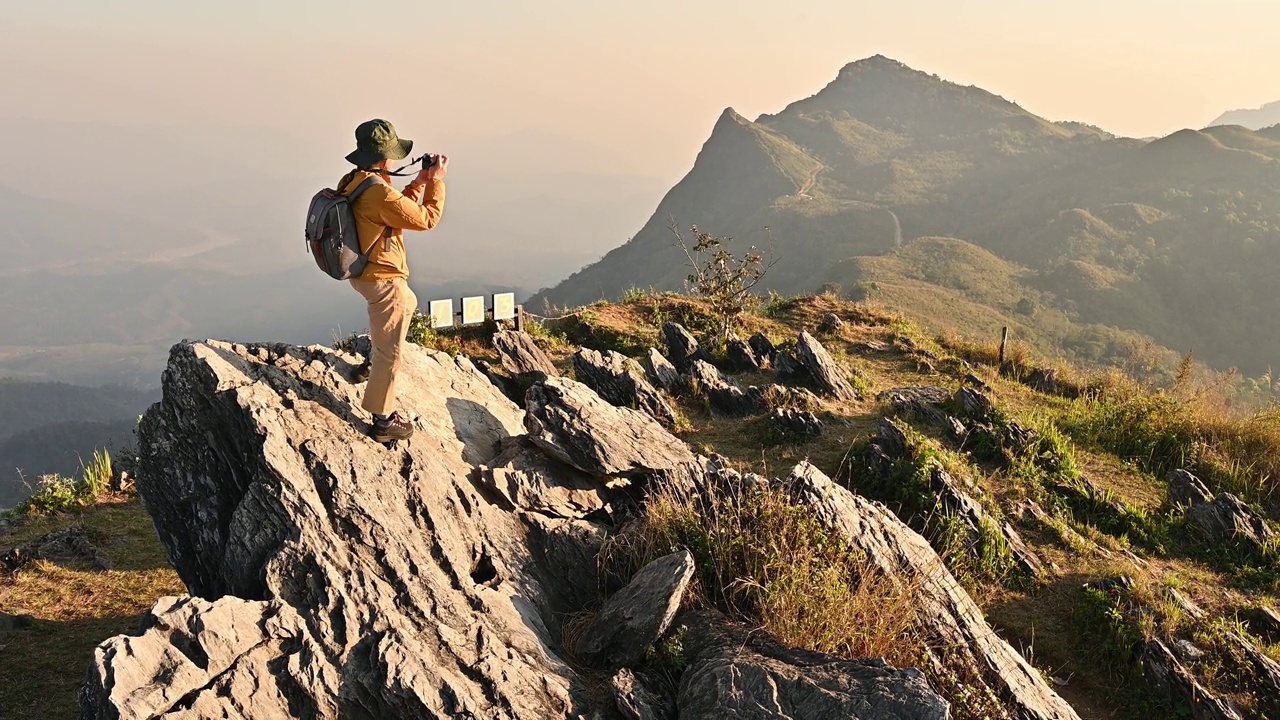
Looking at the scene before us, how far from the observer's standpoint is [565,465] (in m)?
7.79

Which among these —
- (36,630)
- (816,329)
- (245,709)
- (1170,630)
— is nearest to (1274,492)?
(1170,630)

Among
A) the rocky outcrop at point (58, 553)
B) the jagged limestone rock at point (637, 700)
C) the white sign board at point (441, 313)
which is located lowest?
the rocky outcrop at point (58, 553)

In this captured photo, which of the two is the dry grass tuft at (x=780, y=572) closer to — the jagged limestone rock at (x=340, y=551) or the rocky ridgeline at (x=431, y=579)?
the rocky ridgeline at (x=431, y=579)

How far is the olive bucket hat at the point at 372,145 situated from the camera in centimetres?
626

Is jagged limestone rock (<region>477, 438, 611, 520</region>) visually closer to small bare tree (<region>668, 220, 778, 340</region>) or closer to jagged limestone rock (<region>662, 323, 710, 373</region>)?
jagged limestone rock (<region>662, 323, 710, 373</region>)

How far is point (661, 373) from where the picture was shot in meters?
13.9

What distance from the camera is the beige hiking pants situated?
257 inches

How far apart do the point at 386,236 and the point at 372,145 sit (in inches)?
32.6

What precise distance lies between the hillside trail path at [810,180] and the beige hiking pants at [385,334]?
163338 mm

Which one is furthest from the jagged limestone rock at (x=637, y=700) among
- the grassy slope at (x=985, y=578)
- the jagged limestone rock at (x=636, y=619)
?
the grassy slope at (x=985, y=578)

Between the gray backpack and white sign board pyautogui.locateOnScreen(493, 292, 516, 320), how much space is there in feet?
28.7

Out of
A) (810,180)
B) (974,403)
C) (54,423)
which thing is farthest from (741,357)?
(810,180)

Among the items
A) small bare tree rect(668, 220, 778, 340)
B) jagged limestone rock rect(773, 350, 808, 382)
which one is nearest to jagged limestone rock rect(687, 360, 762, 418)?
jagged limestone rock rect(773, 350, 808, 382)

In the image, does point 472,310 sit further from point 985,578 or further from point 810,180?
point 810,180
